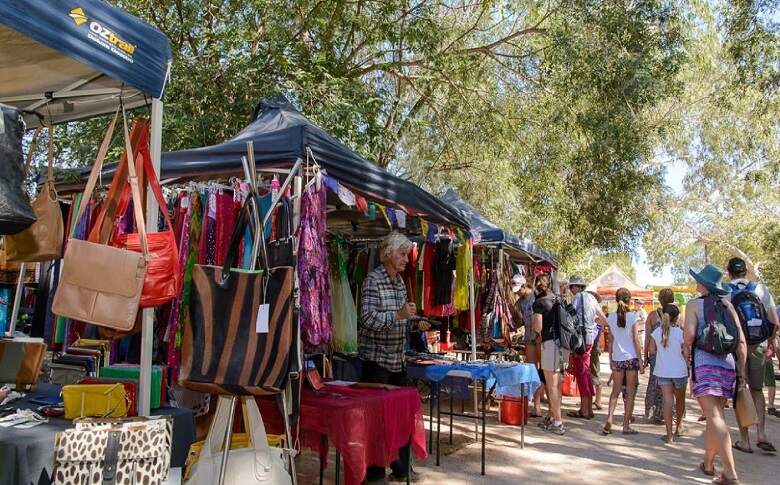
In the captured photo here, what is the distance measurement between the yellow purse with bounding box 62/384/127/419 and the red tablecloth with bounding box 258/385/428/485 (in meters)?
1.45

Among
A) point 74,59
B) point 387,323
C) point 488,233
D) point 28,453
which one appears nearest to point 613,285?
point 488,233

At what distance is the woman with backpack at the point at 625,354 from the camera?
297 inches

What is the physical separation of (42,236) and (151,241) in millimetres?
684

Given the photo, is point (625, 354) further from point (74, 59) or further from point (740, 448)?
point (74, 59)

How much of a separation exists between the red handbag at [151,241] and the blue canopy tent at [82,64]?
10cm

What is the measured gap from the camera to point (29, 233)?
318cm

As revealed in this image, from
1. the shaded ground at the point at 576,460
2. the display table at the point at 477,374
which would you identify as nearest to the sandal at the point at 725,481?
the shaded ground at the point at 576,460

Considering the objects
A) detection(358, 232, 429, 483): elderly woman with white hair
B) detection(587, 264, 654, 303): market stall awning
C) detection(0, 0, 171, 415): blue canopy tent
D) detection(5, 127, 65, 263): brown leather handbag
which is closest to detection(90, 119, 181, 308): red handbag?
detection(0, 0, 171, 415): blue canopy tent

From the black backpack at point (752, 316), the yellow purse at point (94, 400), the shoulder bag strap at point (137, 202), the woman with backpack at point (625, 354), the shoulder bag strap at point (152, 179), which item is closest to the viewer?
the yellow purse at point (94, 400)

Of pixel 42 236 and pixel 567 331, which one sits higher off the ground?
pixel 42 236

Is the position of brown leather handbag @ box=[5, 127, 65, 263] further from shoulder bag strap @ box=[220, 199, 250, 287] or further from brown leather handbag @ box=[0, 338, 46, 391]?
shoulder bag strap @ box=[220, 199, 250, 287]

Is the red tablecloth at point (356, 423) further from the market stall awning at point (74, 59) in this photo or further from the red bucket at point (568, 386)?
the red bucket at point (568, 386)

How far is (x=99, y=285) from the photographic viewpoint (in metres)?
2.78

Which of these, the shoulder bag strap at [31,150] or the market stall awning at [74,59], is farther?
the shoulder bag strap at [31,150]
